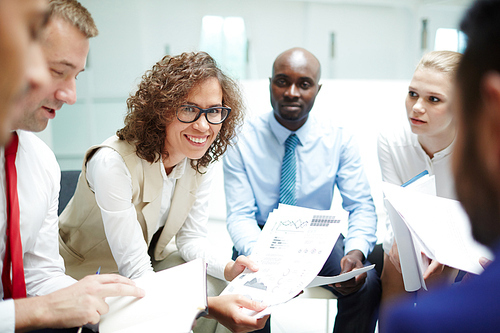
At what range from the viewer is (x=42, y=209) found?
1.31m

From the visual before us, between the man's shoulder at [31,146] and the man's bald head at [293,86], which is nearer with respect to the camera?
the man's shoulder at [31,146]

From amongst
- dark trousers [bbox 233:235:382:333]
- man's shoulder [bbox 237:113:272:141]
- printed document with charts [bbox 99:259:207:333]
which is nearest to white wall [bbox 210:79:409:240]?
man's shoulder [bbox 237:113:272:141]

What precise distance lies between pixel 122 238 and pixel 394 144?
4.34 feet

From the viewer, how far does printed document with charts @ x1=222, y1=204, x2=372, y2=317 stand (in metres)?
1.28

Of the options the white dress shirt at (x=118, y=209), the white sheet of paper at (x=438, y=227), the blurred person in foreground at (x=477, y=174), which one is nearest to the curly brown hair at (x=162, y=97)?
the white dress shirt at (x=118, y=209)

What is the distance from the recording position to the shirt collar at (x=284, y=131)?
7.34 ft

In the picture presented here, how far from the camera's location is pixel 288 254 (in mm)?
1433

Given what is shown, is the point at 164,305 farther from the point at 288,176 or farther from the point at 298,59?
the point at 298,59

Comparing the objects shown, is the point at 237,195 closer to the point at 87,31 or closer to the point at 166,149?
the point at 166,149

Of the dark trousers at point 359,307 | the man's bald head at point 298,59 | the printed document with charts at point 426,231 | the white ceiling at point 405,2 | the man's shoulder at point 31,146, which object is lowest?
the dark trousers at point 359,307

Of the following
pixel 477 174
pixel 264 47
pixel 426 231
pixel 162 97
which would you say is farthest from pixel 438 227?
pixel 264 47

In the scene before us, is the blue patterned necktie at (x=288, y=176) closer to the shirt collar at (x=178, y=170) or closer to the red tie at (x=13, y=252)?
the shirt collar at (x=178, y=170)

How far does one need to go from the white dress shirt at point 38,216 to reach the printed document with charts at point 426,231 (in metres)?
1.10

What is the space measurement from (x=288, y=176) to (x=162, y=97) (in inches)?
34.7
